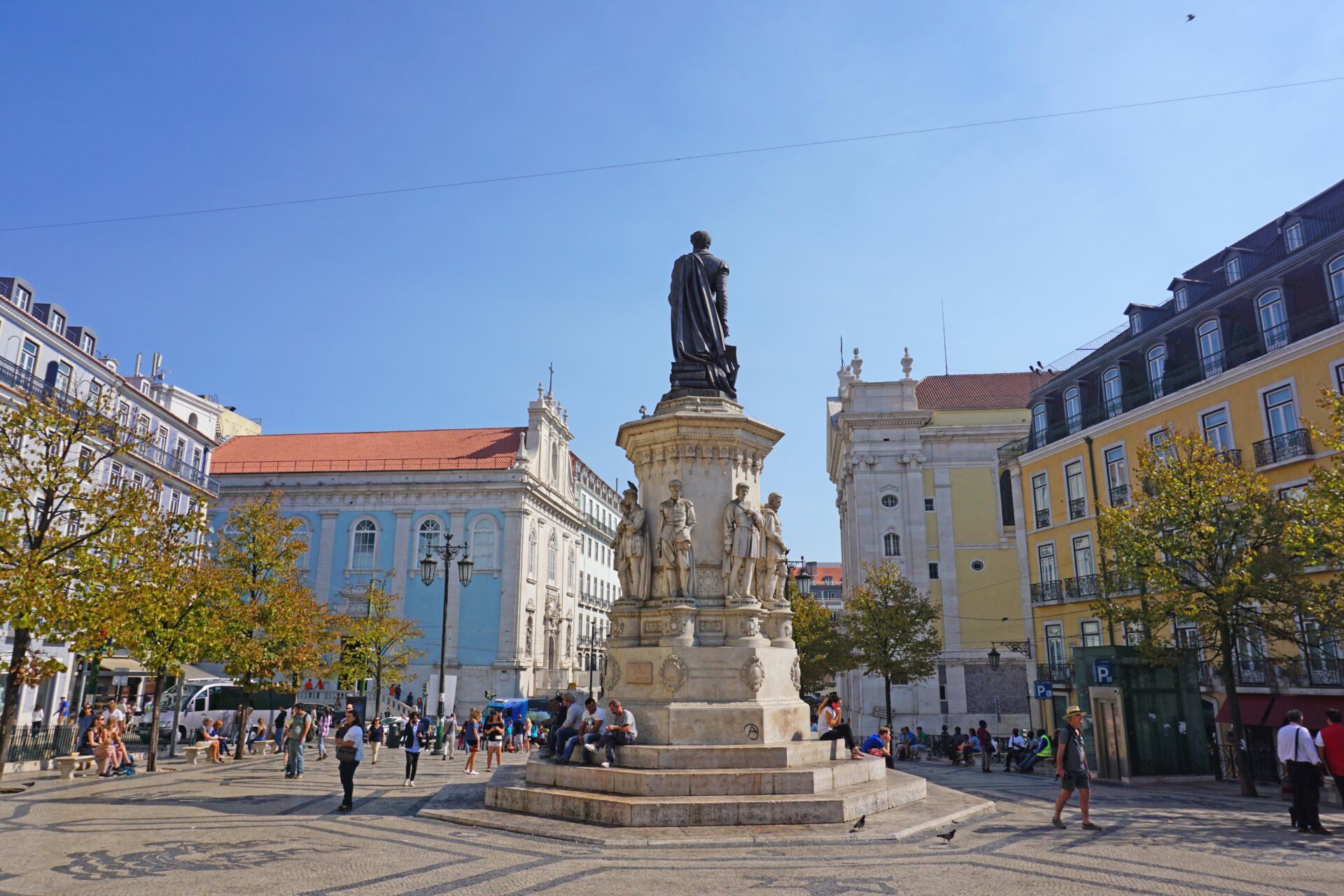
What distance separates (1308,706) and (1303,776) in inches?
585

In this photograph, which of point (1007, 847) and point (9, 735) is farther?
point (9, 735)

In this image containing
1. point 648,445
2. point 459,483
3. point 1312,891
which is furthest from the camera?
point 459,483

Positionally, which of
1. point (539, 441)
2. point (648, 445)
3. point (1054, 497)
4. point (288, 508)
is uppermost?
point (539, 441)

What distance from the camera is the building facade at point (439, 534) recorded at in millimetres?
52000

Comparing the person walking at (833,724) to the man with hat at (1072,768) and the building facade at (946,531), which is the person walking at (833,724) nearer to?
the man with hat at (1072,768)

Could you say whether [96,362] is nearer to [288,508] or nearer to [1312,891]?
[288,508]

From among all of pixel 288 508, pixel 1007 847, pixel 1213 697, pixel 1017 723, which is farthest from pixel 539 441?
pixel 1007 847

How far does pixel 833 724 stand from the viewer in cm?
1337

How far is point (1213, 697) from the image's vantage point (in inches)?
1023

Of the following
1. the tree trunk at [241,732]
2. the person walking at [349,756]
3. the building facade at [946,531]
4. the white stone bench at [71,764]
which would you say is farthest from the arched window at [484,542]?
the person walking at [349,756]

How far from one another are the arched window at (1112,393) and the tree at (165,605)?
28071 millimetres

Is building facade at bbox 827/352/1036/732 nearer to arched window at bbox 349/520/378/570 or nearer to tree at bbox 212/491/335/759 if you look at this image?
arched window at bbox 349/520/378/570

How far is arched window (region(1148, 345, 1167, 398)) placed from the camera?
28.8 m

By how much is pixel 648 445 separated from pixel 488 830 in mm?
Answer: 5823
